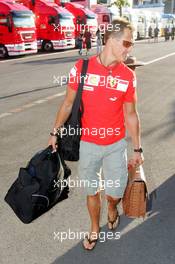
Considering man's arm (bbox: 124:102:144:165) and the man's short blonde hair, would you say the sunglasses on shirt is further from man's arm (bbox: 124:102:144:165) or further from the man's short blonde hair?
man's arm (bbox: 124:102:144:165)

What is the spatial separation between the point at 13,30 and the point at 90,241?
2118cm

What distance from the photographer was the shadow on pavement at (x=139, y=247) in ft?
11.8

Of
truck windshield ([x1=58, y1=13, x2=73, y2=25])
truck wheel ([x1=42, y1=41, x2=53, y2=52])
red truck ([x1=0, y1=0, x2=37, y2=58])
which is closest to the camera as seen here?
red truck ([x1=0, y1=0, x2=37, y2=58])

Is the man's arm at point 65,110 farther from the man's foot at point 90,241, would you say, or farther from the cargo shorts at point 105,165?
the man's foot at point 90,241

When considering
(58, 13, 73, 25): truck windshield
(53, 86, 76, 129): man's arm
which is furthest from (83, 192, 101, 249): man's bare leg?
(58, 13, 73, 25): truck windshield

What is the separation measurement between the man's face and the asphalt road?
187cm

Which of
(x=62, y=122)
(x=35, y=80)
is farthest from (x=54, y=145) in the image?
(x=35, y=80)

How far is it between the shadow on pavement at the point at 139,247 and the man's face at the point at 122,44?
183 cm

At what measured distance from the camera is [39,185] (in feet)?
11.1

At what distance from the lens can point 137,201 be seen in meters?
3.59

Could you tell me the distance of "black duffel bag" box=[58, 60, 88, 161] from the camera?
3.23 m

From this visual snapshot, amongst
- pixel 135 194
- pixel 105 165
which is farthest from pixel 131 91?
pixel 135 194

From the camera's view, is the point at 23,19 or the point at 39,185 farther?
the point at 23,19

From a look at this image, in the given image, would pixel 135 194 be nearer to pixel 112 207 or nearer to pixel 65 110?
pixel 112 207
